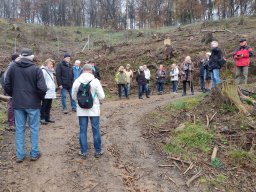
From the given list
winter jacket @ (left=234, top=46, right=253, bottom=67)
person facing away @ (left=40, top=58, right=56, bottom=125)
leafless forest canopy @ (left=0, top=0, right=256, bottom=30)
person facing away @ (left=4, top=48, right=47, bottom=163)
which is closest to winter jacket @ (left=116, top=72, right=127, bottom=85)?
winter jacket @ (left=234, top=46, right=253, bottom=67)

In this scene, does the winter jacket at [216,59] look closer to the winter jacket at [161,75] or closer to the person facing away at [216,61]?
the person facing away at [216,61]

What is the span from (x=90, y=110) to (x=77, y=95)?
432 mm

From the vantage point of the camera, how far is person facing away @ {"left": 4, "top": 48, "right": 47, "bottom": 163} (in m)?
6.05

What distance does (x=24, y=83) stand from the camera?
6066mm

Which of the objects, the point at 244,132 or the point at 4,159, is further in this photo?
the point at 244,132

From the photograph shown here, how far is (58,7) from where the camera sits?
70688 mm

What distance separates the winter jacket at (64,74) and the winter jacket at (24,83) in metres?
4.30

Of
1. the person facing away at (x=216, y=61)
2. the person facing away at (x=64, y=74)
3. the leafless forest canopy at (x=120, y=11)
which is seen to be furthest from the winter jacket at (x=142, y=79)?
the leafless forest canopy at (x=120, y=11)

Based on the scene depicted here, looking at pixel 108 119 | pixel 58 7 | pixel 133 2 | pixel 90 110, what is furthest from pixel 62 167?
pixel 58 7

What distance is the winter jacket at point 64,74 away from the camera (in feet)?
34.2

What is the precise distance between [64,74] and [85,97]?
4.52 metres

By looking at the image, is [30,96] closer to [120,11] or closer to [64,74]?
[64,74]

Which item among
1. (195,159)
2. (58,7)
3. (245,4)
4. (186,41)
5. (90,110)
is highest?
(58,7)

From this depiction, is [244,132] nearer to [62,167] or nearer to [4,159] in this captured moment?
[62,167]
